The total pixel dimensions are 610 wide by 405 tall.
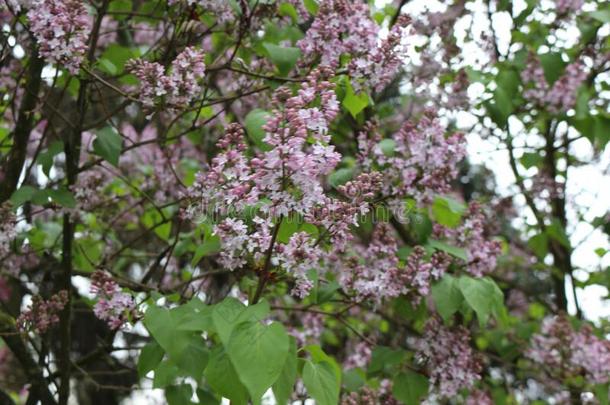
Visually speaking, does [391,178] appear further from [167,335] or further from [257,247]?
[167,335]

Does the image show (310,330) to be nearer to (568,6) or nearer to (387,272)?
(387,272)

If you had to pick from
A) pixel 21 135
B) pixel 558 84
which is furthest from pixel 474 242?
pixel 21 135

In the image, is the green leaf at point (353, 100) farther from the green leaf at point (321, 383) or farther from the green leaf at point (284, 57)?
the green leaf at point (321, 383)

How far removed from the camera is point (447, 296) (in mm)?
2500

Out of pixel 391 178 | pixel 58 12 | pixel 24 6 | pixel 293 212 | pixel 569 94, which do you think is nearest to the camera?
pixel 293 212

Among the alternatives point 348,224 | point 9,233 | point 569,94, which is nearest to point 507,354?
point 569,94

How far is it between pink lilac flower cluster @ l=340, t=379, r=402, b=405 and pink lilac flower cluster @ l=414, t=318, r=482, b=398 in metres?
0.24

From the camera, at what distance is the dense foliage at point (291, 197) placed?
68.9 inches

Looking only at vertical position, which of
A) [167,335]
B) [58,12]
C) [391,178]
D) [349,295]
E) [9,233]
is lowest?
[167,335]

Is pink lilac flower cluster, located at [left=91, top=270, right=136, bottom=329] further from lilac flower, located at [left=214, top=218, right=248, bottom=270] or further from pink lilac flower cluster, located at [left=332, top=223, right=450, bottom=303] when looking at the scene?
pink lilac flower cluster, located at [left=332, top=223, right=450, bottom=303]

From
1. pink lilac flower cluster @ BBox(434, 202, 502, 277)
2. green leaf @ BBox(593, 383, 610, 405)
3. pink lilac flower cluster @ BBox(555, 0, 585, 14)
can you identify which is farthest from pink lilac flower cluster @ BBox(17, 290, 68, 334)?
pink lilac flower cluster @ BBox(555, 0, 585, 14)

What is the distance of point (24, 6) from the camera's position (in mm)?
2375

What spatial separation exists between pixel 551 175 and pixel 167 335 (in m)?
3.15

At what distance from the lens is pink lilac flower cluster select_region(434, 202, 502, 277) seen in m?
2.78
